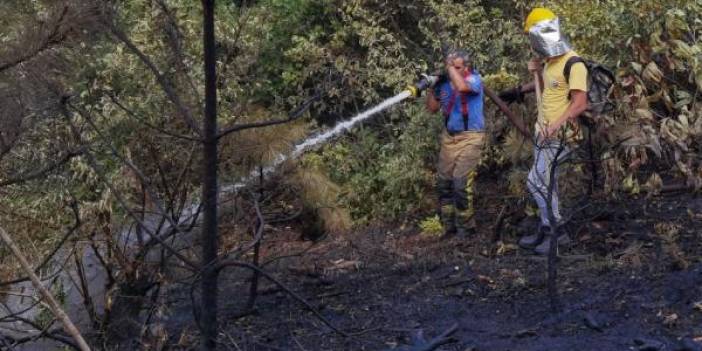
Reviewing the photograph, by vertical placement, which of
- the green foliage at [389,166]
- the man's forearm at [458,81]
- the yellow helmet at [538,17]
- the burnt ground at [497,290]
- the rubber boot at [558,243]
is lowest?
the burnt ground at [497,290]

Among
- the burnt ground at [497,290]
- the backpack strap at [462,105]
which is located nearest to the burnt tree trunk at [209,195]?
the burnt ground at [497,290]

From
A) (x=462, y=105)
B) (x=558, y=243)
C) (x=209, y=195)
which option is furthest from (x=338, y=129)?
(x=209, y=195)

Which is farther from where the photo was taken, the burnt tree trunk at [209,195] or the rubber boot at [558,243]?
the rubber boot at [558,243]

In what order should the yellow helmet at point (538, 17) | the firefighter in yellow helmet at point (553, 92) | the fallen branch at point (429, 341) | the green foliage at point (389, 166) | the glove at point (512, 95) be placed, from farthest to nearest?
the green foliage at point (389, 166) < the glove at point (512, 95) < the yellow helmet at point (538, 17) < the firefighter in yellow helmet at point (553, 92) < the fallen branch at point (429, 341)

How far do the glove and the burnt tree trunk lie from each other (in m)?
4.60

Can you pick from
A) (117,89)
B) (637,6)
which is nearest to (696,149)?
(637,6)

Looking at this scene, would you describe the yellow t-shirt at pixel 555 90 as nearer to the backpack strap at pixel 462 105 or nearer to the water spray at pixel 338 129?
the backpack strap at pixel 462 105

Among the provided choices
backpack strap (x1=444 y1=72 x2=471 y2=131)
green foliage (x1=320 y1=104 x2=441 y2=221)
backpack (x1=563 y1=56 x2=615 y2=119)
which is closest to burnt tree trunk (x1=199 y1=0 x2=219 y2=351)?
backpack (x1=563 y1=56 x2=615 y2=119)

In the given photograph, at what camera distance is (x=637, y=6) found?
8.03 m

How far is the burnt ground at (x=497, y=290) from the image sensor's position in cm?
545

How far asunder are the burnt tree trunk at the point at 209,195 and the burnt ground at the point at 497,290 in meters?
0.72

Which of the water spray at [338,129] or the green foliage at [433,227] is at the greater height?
the water spray at [338,129]

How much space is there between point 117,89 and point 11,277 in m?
2.92

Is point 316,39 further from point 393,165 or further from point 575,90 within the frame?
point 575,90
